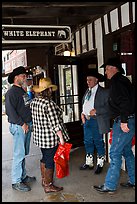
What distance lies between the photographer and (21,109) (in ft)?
12.3

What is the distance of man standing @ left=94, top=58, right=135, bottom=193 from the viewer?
10.3 ft

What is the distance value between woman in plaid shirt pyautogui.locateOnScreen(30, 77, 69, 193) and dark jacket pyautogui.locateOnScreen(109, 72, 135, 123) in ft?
2.39

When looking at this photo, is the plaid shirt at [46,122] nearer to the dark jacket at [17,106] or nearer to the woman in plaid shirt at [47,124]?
the woman in plaid shirt at [47,124]

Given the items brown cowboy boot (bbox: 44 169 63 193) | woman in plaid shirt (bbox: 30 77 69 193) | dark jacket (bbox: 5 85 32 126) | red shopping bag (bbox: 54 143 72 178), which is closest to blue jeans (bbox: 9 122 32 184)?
dark jacket (bbox: 5 85 32 126)

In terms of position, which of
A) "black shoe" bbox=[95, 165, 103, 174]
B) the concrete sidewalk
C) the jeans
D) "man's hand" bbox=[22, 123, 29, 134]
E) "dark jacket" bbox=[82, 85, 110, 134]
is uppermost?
"dark jacket" bbox=[82, 85, 110, 134]

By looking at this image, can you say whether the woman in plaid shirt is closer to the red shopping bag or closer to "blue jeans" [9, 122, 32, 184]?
the red shopping bag

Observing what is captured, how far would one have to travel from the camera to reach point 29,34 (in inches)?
150

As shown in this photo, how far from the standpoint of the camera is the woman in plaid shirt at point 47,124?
3.39 metres

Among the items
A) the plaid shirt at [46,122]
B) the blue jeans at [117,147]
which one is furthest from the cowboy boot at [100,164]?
the plaid shirt at [46,122]

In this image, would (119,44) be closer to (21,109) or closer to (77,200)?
(21,109)

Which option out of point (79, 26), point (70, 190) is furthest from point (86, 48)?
point (70, 190)

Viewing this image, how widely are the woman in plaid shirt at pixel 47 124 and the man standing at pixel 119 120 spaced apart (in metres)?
0.68

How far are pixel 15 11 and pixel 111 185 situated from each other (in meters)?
2.75

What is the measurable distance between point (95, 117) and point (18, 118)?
1341 millimetres
